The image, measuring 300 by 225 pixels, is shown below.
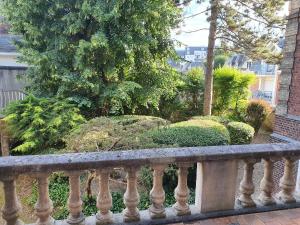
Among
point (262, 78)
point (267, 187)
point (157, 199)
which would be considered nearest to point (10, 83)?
point (157, 199)

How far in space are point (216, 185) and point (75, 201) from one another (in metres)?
1.02

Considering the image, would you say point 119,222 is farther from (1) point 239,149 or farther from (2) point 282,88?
(2) point 282,88

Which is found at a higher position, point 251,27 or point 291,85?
point 251,27

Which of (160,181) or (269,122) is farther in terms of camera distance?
(269,122)

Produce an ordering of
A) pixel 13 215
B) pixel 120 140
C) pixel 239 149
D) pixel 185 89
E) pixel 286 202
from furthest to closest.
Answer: pixel 185 89
pixel 120 140
pixel 286 202
pixel 239 149
pixel 13 215

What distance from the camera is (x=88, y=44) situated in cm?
662

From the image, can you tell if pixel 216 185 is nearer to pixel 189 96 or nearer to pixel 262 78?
pixel 189 96

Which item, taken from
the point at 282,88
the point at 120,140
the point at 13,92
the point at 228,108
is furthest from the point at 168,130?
the point at 228,108

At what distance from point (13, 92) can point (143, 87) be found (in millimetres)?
3981

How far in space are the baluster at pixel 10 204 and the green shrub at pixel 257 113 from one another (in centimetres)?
1179

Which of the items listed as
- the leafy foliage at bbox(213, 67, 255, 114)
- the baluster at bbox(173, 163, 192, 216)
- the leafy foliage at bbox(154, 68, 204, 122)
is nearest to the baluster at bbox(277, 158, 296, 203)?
the baluster at bbox(173, 163, 192, 216)

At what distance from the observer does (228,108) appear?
12.5 m

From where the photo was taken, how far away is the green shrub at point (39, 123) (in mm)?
5844

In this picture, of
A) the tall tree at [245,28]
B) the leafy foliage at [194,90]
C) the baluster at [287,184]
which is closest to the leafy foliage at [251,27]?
the tall tree at [245,28]
